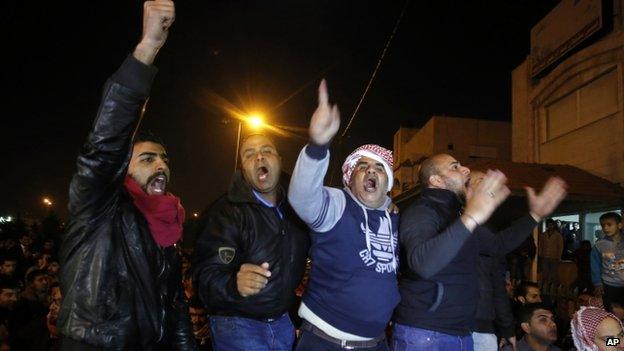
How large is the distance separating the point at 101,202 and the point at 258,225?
1.33 metres

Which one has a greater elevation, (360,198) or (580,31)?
(580,31)

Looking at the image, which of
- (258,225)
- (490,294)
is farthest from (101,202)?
(490,294)

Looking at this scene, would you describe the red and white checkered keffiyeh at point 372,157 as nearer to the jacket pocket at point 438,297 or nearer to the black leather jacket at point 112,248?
the jacket pocket at point 438,297

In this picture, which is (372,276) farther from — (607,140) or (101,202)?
(607,140)

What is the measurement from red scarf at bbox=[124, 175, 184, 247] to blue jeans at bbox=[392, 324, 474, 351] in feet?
5.79

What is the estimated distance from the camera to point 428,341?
10.7 feet

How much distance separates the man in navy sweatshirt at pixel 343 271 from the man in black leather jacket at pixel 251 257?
1.05 ft

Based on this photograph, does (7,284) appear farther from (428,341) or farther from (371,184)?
(428,341)

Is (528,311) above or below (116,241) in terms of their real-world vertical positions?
below

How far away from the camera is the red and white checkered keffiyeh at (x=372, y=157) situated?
3.54m

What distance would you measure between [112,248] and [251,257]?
1162 millimetres

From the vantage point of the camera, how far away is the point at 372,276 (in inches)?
122

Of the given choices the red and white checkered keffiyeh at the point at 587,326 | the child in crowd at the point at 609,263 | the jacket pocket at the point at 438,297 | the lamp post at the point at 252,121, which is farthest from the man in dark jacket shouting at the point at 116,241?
the lamp post at the point at 252,121

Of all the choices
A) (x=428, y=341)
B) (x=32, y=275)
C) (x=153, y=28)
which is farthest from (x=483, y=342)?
(x=32, y=275)
